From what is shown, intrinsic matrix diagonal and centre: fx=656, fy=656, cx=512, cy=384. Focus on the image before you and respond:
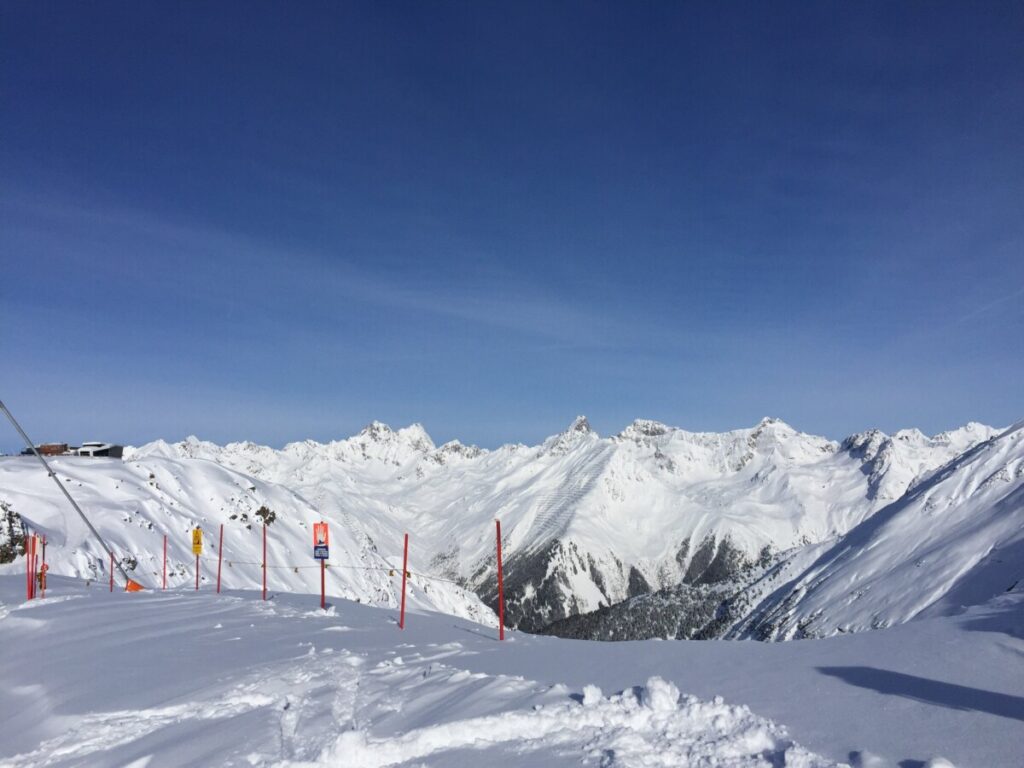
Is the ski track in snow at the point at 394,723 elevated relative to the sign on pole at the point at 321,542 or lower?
lower

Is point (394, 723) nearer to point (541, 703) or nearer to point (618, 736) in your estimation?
point (541, 703)

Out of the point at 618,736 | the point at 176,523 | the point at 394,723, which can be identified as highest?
the point at 618,736

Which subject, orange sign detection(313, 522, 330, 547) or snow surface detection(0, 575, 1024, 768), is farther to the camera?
orange sign detection(313, 522, 330, 547)

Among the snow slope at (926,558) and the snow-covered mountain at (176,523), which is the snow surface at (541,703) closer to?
the snow-covered mountain at (176,523)

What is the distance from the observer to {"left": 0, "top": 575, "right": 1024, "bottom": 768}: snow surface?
22.3 feet

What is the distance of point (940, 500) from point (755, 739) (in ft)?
458

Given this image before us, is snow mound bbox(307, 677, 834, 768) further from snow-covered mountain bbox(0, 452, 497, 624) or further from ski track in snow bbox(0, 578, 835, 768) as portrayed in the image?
snow-covered mountain bbox(0, 452, 497, 624)

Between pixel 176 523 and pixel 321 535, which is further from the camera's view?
pixel 176 523

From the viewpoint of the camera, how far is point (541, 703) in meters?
8.78

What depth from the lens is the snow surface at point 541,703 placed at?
22.3 ft

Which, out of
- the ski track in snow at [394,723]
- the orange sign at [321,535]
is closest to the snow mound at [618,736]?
the ski track in snow at [394,723]

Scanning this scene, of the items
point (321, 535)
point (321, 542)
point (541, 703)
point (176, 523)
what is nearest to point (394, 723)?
→ point (541, 703)

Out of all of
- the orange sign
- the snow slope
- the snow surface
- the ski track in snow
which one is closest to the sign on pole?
the orange sign

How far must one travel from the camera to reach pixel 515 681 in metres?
10.1
